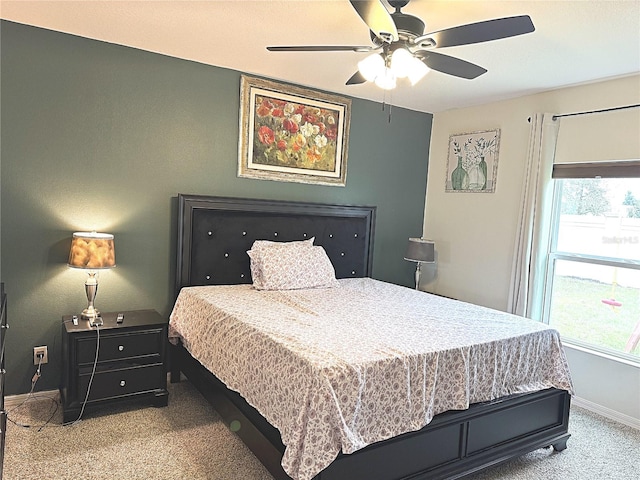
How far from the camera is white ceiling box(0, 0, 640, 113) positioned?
2361mm

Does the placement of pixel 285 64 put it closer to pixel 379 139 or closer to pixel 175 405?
pixel 379 139

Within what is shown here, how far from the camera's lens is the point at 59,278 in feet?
10.3

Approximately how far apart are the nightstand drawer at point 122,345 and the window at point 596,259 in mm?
3191

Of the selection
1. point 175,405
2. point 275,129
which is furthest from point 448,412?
point 275,129

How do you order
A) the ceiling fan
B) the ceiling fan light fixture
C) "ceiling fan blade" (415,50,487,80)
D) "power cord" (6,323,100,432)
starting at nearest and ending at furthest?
the ceiling fan → the ceiling fan light fixture → "ceiling fan blade" (415,50,487,80) → "power cord" (6,323,100,432)

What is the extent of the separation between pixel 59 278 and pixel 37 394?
822mm

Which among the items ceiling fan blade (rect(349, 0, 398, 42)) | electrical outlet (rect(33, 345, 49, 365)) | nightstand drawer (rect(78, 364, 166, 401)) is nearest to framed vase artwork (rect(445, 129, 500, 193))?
ceiling fan blade (rect(349, 0, 398, 42))

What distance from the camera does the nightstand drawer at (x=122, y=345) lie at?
285 cm

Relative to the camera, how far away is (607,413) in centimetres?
336

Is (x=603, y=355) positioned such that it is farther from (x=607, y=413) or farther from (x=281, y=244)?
(x=281, y=244)

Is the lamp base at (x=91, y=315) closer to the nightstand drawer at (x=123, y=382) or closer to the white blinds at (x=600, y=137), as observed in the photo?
the nightstand drawer at (x=123, y=382)

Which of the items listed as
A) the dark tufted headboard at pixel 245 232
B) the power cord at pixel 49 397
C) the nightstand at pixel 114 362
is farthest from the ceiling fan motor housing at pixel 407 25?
the power cord at pixel 49 397

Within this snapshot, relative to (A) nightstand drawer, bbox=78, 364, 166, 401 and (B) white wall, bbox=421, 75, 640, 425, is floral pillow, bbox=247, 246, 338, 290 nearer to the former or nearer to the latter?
(A) nightstand drawer, bbox=78, 364, 166, 401

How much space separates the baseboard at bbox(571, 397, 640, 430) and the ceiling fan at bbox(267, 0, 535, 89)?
8.85 ft
